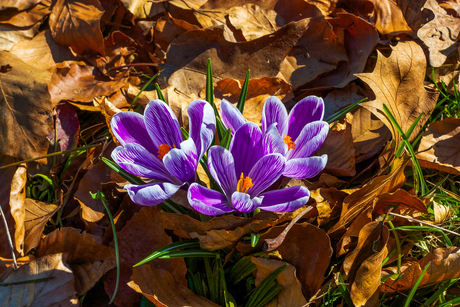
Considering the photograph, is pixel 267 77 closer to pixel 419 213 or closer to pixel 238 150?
pixel 238 150

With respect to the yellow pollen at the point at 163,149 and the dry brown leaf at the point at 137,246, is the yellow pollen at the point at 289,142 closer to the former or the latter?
the yellow pollen at the point at 163,149

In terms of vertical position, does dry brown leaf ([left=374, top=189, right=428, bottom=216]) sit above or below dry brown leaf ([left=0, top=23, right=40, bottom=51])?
below

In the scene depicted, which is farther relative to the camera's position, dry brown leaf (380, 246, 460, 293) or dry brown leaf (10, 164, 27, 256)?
dry brown leaf (10, 164, 27, 256)

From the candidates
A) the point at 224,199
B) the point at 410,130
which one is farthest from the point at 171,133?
the point at 410,130

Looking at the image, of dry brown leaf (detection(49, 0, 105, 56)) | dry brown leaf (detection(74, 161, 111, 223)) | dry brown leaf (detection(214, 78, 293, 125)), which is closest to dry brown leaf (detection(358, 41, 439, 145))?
dry brown leaf (detection(214, 78, 293, 125))

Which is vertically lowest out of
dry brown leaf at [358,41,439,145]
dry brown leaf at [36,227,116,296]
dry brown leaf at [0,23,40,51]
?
dry brown leaf at [36,227,116,296]

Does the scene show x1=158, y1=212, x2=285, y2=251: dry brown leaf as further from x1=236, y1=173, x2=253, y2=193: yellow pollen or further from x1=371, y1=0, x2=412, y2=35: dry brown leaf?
x1=371, y1=0, x2=412, y2=35: dry brown leaf

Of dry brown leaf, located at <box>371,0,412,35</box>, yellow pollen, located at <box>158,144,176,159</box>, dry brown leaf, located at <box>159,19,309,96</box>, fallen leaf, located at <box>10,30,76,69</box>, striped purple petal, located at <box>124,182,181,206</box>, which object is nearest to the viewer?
striped purple petal, located at <box>124,182,181,206</box>

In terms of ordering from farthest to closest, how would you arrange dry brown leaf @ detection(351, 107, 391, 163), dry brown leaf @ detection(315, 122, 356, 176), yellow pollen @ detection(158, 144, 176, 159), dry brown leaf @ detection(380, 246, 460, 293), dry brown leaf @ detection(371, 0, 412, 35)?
dry brown leaf @ detection(371, 0, 412, 35) → dry brown leaf @ detection(351, 107, 391, 163) → dry brown leaf @ detection(315, 122, 356, 176) → dry brown leaf @ detection(380, 246, 460, 293) → yellow pollen @ detection(158, 144, 176, 159)

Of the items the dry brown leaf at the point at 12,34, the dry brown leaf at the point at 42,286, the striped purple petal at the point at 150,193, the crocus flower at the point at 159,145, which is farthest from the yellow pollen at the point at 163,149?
the dry brown leaf at the point at 12,34
